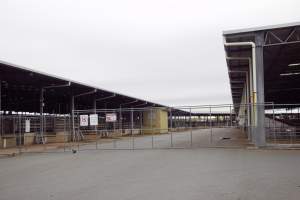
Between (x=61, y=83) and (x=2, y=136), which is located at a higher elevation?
(x=61, y=83)

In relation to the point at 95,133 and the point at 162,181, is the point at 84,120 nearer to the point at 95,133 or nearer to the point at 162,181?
the point at 95,133

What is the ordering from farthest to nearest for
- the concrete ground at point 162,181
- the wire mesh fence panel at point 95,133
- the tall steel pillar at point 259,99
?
the wire mesh fence panel at point 95,133 → the tall steel pillar at point 259,99 → the concrete ground at point 162,181

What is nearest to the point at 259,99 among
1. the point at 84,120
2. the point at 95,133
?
the point at 84,120

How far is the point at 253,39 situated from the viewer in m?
21.1

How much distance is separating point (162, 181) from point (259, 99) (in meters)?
11.4

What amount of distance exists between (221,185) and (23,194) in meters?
4.51

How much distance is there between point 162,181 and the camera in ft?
33.4

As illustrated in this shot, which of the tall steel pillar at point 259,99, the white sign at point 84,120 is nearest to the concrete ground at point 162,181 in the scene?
the tall steel pillar at point 259,99

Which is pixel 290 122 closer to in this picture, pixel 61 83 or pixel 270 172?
pixel 61 83

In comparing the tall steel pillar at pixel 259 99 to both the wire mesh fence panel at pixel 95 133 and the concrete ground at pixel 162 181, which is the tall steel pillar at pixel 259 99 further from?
the concrete ground at pixel 162 181

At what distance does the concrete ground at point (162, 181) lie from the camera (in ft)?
27.5

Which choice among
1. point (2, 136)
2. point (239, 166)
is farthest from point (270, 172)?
point (2, 136)

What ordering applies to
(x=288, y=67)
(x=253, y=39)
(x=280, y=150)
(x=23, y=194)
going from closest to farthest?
1. (x=23, y=194)
2. (x=280, y=150)
3. (x=253, y=39)
4. (x=288, y=67)

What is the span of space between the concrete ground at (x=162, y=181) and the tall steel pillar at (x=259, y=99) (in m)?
5.09
